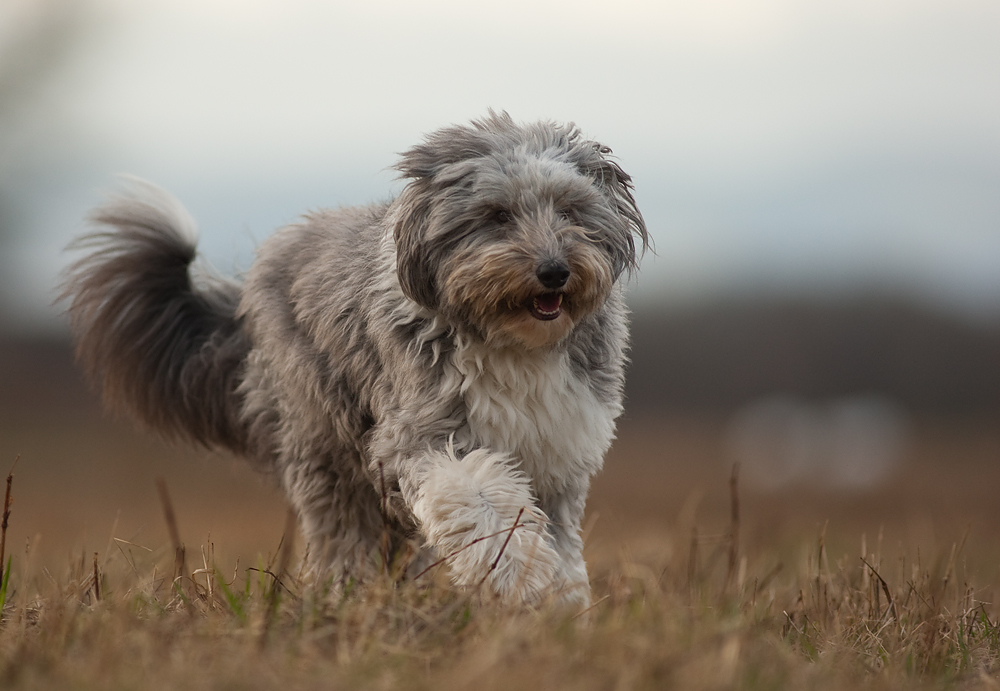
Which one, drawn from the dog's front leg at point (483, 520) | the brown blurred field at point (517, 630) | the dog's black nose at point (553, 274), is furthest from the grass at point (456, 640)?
the dog's black nose at point (553, 274)

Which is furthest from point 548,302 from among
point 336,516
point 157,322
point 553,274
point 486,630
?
point 157,322

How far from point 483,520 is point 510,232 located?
3.62 ft

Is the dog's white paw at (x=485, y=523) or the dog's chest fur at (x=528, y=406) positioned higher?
the dog's chest fur at (x=528, y=406)

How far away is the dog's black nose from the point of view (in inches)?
165

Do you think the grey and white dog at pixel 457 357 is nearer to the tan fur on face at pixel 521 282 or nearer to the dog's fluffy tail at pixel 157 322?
the tan fur on face at pixel 521 282

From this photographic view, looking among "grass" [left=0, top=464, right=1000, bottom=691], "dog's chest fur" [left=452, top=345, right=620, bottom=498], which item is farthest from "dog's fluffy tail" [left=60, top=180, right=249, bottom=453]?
"dog's chest fur" [left=452, top=345, right=620, bottom=498]

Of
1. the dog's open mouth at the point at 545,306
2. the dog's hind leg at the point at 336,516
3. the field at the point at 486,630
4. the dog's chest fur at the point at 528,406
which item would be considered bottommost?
the dog's hind leg at the point at 336,516

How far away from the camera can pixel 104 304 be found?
5871mm

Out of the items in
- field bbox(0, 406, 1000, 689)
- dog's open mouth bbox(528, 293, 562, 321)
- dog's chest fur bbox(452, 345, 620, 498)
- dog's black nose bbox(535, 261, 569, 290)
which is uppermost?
dog's black nose bbox(535, 261, 569, 290)

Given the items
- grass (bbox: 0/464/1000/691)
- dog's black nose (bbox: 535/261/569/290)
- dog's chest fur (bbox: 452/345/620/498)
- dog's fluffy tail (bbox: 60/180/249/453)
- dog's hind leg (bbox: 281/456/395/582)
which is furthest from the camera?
dog's fluffy tail (bbox: 60/180/249/453)

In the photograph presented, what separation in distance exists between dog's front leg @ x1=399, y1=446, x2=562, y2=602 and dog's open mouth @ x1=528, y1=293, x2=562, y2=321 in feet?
1.84

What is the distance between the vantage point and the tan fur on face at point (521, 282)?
166 inches

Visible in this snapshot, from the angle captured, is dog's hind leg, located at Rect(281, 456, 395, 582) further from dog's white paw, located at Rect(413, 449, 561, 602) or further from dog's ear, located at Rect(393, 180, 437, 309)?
dog's ear, located at Rect(393, 180, 437, 309)

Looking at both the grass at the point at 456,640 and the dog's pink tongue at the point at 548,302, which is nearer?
the grass at the point at 456,640
